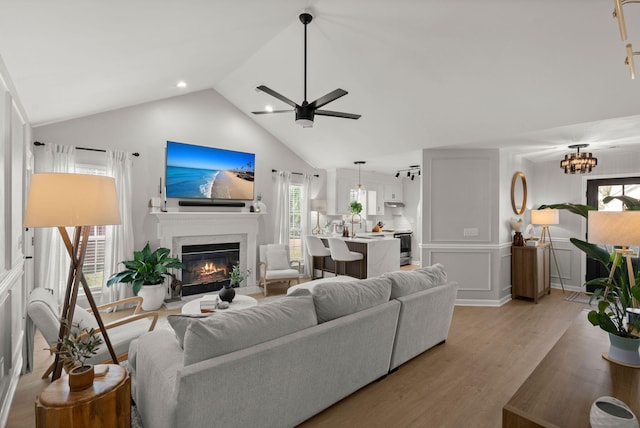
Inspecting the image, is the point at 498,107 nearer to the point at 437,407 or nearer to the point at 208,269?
the point at 437,407

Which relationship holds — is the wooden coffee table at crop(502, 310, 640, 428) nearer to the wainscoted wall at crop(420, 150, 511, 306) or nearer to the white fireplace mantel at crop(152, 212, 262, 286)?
the wainscoted wall at crop(420, 150, 511, 306)

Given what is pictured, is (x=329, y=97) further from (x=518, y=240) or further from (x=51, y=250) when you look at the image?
(x=518, y=240)

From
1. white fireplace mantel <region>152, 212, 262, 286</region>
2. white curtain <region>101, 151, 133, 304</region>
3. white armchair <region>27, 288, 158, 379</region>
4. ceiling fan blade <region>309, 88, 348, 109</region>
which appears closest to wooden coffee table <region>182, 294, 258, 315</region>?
white armchair <region>27, 288, 158, 379</region>

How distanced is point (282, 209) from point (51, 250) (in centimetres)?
355

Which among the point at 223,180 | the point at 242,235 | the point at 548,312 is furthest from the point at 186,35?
the point at 548,312

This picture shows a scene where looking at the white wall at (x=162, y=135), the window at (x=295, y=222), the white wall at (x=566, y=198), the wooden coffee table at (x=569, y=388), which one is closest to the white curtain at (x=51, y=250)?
the white wall at (x=162, y=135)

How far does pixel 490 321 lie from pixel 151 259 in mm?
4714

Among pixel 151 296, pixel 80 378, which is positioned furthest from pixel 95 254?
pixel 80 378

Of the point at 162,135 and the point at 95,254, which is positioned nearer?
the point at 95,254

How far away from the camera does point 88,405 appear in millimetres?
1474

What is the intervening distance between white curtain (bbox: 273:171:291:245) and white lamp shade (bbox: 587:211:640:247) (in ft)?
16.1

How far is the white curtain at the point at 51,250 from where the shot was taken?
12.7 feet

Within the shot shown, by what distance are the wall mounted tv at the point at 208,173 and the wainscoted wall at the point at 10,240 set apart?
2.05m

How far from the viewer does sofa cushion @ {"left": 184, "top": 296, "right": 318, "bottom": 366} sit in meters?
1.57
